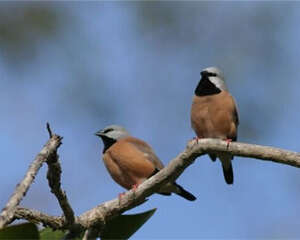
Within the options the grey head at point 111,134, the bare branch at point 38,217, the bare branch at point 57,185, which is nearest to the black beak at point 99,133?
the grey head at point 111,134

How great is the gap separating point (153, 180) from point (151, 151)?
2.67 m

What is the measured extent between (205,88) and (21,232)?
15.2 feet

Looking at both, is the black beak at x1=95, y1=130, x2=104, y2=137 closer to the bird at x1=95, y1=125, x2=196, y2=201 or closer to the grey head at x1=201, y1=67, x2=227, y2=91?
the bird at x1=95, y1=125, x2=196, y2=201

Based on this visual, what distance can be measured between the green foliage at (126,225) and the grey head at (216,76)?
13.7 feet

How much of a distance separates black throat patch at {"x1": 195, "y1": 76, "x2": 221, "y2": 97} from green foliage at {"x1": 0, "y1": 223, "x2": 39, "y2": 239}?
448cm

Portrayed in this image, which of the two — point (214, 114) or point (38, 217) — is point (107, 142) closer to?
point (214, 114)

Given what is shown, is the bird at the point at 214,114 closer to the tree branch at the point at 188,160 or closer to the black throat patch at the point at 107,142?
the black throat patch at the point at 107,142

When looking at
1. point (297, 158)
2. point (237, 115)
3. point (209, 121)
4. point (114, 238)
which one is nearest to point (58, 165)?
point (114, 238)

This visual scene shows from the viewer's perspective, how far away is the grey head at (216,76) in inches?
244

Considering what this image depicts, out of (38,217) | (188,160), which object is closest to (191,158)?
(188,160)

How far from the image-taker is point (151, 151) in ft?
20.2

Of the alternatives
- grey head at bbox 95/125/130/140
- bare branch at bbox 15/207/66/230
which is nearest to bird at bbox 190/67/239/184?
grey head at bbox 95/125/130/140

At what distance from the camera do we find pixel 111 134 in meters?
6.91

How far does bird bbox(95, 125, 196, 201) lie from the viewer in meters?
5.88
